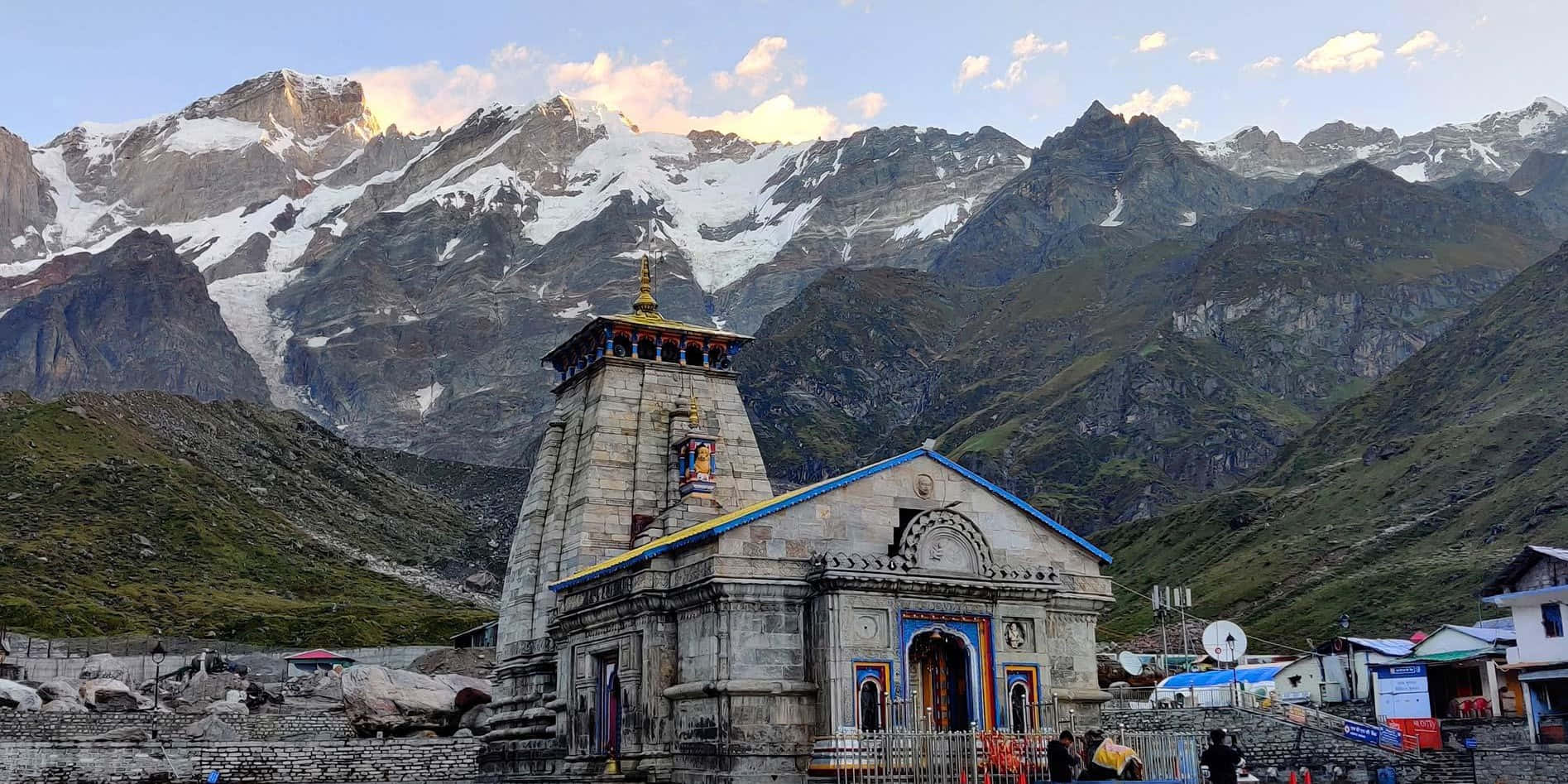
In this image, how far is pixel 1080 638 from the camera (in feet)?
111

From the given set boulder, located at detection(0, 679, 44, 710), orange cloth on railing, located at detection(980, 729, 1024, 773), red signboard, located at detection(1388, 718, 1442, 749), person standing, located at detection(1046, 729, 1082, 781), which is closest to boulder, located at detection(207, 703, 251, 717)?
boulder, located at detection(0, 679, 44, 710)

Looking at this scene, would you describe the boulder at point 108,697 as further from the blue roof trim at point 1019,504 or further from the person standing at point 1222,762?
the person standing at point 1222,762

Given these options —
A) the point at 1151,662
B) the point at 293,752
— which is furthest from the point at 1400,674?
the point at 293,752

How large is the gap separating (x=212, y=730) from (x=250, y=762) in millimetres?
4795

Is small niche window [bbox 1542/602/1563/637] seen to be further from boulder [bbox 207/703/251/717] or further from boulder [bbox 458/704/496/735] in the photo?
boulder [bbox 207/703/251/717]

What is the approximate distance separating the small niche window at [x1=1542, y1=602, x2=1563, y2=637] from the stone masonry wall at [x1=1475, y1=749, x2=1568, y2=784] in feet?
16.9

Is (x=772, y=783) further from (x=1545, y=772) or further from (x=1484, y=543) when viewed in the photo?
(x=1484, y=543)

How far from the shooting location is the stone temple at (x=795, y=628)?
28.9 metres

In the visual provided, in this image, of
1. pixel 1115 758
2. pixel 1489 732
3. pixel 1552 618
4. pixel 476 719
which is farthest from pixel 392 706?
pixel 1552 618

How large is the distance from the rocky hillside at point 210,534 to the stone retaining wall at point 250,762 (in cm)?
4742

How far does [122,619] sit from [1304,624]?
93315 millimetres

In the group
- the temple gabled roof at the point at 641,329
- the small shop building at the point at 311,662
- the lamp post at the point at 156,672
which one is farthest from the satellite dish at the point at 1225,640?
the small shop building at the point at 311,662

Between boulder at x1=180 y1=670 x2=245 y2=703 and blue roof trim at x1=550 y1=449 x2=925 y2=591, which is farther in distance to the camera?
boulder at x1=180 y1=670 x2=245 y2=703

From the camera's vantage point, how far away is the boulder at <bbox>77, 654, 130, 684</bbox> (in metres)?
62.9
